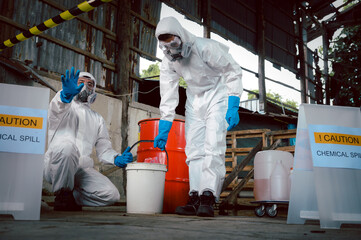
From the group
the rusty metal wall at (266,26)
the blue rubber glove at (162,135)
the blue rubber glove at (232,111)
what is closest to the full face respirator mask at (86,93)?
the blue rubber glove at (162,135)

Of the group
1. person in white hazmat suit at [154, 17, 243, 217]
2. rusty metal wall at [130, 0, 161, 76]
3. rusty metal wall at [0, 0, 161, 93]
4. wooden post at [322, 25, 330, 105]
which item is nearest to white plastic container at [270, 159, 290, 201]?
person in white hazmat suit at [154, 17, 243, 217]

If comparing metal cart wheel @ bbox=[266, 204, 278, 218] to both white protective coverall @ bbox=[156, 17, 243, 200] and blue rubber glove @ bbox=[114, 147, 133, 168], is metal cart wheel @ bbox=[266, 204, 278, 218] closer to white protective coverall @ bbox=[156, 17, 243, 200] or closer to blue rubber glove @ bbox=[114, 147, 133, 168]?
white protective coverall @ bbox=[156, 17, 243, 200]

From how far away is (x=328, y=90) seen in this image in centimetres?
1429

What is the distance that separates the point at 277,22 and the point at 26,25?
336 inches

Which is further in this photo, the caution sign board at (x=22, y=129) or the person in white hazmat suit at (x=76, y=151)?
the person in white hazmat suit at (x=76, y=151)

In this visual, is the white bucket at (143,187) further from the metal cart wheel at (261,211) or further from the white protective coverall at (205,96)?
the metal cart wheel at (261,211)

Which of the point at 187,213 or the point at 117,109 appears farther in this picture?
the point at 117,109

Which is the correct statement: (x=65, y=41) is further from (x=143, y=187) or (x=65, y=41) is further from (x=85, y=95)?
(x=143, y=187)

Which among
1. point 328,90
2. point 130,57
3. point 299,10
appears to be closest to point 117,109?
point 130,57

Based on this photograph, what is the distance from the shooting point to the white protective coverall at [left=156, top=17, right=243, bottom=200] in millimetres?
3045

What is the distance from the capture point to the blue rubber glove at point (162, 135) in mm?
3297

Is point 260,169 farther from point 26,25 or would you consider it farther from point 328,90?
point 328,90

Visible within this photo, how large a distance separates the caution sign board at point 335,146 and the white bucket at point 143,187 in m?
1.39

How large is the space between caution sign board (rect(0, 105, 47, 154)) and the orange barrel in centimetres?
152
